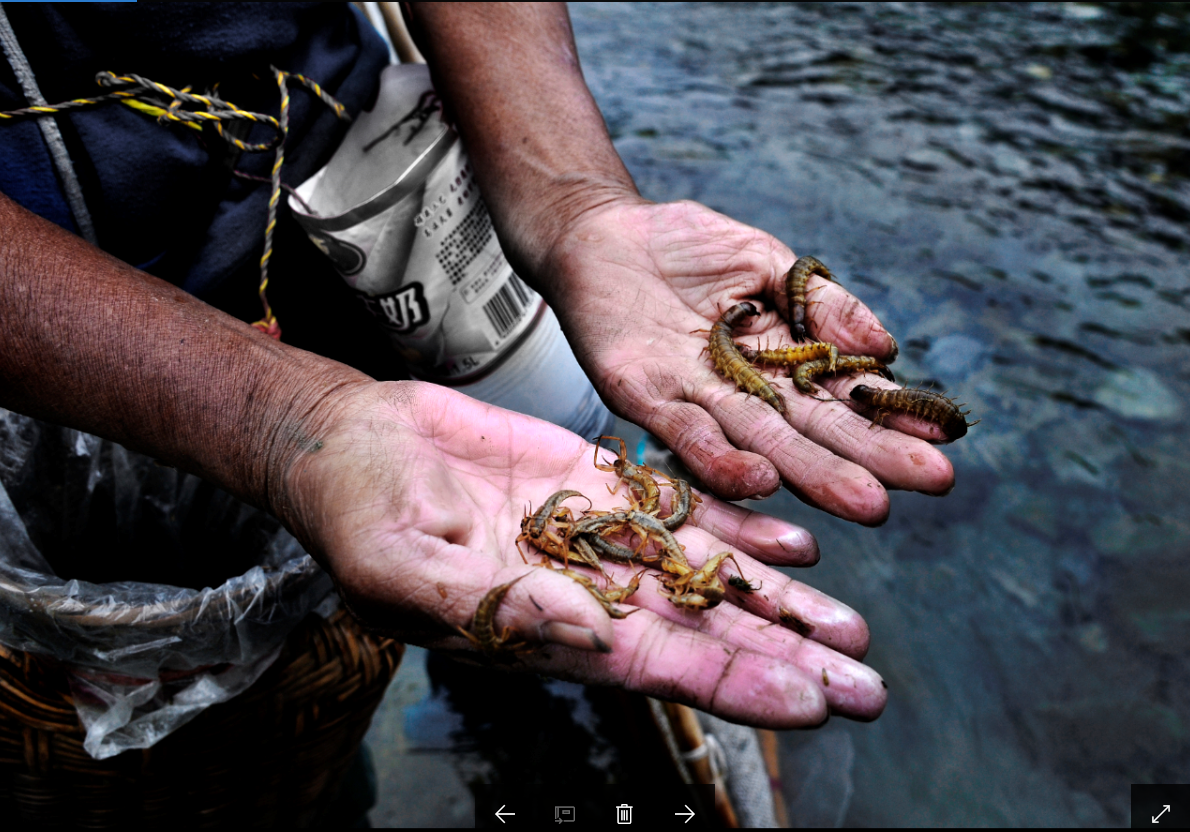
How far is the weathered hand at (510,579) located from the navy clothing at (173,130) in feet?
4.19

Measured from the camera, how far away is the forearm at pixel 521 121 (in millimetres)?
3754

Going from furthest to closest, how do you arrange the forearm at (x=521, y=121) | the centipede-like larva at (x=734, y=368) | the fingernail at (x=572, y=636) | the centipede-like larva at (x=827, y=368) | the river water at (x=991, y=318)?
the river water at (x=991, y=318) < the forearm at (x=521, y=121) < the centipede-like larva at (x=827, y=368) < the centipede-like larva at (x=734, y=368) < the fingernail at (x=572, y=636)

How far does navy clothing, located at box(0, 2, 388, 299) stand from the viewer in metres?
2.87

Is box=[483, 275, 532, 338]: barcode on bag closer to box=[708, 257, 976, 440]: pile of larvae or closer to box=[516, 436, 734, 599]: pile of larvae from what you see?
box=[708, 257, 976, 440]: pile of larvae

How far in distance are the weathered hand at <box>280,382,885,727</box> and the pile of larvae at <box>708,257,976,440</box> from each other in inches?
23.1

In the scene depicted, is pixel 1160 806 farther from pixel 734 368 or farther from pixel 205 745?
pixel 205 745

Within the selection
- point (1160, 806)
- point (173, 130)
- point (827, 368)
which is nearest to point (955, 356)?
point (1160, 806)

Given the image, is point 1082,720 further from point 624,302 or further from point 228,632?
point 228,632

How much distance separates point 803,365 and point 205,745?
2708 millimetres

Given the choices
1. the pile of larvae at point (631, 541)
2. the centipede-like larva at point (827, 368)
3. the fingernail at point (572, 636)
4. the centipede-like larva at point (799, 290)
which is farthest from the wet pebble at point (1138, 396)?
the fingernail at point (572, 636)

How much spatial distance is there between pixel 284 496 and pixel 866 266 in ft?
21.0

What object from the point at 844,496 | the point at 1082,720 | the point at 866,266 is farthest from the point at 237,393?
the point at 866,266

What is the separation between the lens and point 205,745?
2871mm

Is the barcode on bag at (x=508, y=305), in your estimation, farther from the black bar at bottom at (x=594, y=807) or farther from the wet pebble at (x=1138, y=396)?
the wet pebble at (x=1138, y=396)
